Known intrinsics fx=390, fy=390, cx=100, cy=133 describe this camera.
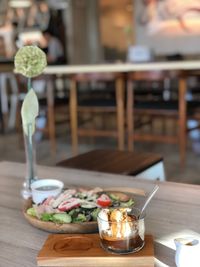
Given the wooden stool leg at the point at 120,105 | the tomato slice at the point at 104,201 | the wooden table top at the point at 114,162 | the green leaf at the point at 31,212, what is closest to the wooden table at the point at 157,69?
the wooden stool leg at the point at 120,105

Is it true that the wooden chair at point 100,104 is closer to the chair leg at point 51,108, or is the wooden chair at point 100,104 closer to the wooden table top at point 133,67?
the wooden table top at point 133,67

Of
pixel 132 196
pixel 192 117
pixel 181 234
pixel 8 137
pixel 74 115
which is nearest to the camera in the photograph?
pixel 181 234

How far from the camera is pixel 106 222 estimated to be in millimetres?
956

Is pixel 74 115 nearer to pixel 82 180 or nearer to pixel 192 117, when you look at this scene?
pixel 192 117

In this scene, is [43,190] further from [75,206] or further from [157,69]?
[157,69]

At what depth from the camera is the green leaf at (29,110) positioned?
1.34 metres

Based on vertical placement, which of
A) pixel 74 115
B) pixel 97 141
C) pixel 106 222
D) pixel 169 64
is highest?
pixel 169 64

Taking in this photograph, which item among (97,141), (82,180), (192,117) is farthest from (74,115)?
(82,180)

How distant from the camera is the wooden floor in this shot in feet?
11.1

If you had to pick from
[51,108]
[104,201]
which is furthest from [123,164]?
[51,108]

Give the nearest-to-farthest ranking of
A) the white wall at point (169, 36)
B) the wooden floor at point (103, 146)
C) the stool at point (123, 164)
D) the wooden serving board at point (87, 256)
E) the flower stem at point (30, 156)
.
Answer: the wooden serving board at point (87, 256), the flower stem at point (30, 156), the stool at point (123, 164), the wooden floor at point (103, 146), the white wall at point (169, 36)

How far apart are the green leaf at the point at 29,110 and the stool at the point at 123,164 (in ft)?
2.47

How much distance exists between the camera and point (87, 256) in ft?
3.11

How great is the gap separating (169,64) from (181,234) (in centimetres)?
266
